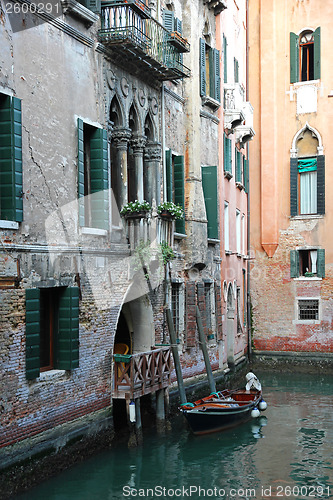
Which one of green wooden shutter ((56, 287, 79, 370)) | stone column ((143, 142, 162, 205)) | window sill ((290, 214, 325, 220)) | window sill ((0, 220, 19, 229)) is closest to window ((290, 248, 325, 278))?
window sill ((290, 214, 325, 220))

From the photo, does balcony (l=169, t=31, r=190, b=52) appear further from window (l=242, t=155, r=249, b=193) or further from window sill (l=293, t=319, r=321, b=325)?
window sill (l=293, t=319, r=321, b=325)

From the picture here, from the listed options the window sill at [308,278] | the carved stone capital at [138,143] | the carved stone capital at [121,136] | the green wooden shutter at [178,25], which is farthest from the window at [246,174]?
the carved stone capital at [121,136]

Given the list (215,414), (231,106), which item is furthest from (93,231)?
(231,106)

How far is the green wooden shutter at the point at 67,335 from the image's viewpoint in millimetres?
10969

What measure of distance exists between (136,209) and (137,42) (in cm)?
304

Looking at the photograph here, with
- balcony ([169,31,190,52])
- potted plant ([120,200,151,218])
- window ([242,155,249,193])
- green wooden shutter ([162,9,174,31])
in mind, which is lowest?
potted plant ([120,200,151,218])

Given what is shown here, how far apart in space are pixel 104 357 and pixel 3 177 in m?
4.04

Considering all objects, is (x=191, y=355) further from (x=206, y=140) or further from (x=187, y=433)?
(x=206, y=140)

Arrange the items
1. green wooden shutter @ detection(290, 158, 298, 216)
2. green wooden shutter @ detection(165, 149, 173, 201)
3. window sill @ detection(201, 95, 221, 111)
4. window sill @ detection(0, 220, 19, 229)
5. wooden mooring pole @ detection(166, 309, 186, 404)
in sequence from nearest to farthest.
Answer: window sill @ detection(0, 220, 19, 229), wooden mooring pole @ detection(166, 309, 186, 404), green wooden shutter @ detection(165, 149, 173, 201), window sill @ detection(201, 95, 221, 111), green wooden shutter @ detection(290, 158, 298, 216)

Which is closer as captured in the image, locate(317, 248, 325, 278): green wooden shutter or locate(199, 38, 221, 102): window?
locate(199, 38, 221, 102): window

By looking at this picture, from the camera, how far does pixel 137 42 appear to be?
12.7 metres

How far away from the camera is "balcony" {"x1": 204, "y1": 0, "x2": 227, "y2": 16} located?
732 inches

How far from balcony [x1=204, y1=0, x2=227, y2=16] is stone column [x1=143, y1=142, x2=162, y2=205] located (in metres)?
5.63

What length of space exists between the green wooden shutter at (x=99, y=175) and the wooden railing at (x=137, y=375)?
2467 millimetres
